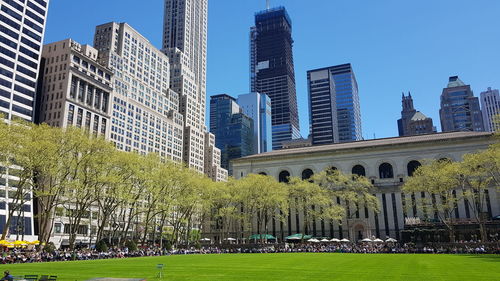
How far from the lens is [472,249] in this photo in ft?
165

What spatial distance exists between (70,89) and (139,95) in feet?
125

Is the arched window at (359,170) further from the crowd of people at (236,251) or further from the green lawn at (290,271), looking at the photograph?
the green lawn at (290,271)

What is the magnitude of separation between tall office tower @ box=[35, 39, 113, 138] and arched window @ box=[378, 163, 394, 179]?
Result: 237ft

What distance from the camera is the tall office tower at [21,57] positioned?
87.9 metres

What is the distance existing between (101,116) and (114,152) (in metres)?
60.0

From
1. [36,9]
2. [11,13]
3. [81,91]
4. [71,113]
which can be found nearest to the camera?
[11,13]

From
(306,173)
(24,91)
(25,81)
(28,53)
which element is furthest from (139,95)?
(306,173)

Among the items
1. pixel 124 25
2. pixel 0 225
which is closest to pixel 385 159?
pixel 0 225

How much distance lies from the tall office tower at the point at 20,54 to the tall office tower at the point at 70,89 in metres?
4.07

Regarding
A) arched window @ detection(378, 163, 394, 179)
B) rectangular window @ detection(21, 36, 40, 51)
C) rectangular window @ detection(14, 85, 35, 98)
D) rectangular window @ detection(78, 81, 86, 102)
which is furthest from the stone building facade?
rectangular window @ detection(21, 36, 40, 51)

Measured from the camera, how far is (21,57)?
93562 millimetres

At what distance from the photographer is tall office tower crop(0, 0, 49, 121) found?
88.7 m

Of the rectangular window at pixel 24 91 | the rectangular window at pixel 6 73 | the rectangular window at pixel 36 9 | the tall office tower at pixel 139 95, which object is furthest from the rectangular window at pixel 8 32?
the tall office tower at pixel 139 95

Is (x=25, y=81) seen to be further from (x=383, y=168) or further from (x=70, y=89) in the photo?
(x=383, y=168)
